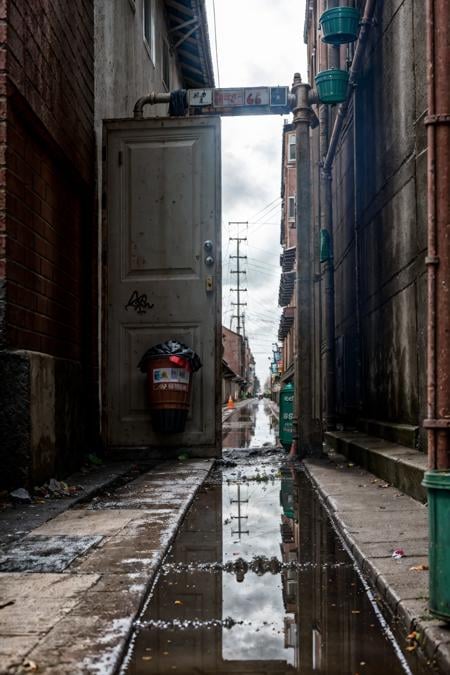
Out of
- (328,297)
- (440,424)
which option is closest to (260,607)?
(440,424)

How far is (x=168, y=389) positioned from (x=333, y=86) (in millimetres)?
4289

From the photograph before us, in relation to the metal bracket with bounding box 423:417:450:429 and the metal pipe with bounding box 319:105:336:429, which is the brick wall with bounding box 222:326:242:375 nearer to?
the metal pipe with bounding box 319:105:336:429

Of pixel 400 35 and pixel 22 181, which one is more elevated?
pixel 400 35

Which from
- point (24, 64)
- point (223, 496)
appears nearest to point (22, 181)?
point (24, 64)

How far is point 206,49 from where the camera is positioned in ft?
58.9

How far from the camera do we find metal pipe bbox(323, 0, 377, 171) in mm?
8993

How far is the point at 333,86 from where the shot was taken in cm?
944

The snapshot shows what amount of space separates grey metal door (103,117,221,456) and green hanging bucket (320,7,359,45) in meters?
1.78

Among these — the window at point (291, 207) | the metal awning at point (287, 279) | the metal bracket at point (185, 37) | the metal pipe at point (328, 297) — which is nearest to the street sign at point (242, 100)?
the metal pipe at point (328, 297)

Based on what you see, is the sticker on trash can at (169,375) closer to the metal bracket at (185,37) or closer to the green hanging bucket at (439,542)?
the green hanging bucket at (439,542)

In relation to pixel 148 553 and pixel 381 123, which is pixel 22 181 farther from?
pixel 381 123

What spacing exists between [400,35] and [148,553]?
5813 mm

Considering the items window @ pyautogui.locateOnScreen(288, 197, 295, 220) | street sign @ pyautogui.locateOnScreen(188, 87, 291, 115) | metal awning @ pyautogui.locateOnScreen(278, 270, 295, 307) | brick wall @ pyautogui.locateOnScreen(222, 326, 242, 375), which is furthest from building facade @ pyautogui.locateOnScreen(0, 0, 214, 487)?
brick wall @ pyautogui.locateOnScreen(222, 326, 242, 375)

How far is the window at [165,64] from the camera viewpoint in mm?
15583
